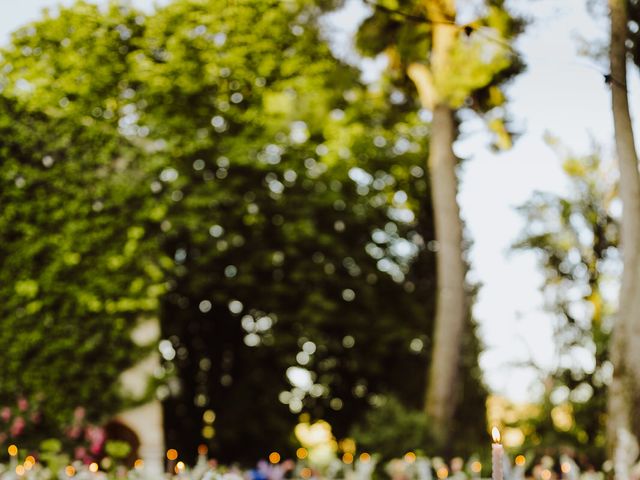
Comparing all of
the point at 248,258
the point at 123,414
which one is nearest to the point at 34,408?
the point at 123,414

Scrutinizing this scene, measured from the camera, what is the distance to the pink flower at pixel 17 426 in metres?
11.9

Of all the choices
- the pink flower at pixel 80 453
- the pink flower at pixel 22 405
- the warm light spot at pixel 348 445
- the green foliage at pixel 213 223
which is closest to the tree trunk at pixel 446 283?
the warm light spot at pixel 348 445

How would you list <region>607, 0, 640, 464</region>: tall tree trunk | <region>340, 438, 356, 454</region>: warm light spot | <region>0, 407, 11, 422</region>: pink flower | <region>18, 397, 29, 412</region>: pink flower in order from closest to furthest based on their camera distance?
1. <region>607, 0, 640, 464</region>: tall tree trunk
2. <region>0, 407, 11, 422</region>: pink flower
3. <region>18, 397, 29, 412</region>: pink flower
4. <region>340, 438, 356, 454</region>: warm light spot

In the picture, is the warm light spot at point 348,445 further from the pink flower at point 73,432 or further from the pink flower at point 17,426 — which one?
the pink flower at point 17,426

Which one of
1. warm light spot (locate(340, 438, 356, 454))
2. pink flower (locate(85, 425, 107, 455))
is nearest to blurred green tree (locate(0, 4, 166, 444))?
pink flower (locate(85, 425, 107, 455))

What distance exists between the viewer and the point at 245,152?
15484 mm

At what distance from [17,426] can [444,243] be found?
699cm

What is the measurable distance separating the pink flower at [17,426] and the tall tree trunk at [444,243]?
5.84 m

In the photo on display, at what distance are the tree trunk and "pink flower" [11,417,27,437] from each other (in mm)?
5890

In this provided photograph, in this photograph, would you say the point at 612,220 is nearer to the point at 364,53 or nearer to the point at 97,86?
the point at 364,53

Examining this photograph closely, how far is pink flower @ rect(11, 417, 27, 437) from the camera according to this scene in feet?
39.0

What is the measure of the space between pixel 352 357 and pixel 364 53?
5662 millimetres

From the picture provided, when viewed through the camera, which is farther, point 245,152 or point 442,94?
point 245,152

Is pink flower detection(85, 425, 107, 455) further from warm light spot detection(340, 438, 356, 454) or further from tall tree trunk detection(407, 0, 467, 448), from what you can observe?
tall tree trunk detection(407, 0, 467, 448)
